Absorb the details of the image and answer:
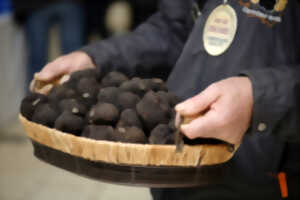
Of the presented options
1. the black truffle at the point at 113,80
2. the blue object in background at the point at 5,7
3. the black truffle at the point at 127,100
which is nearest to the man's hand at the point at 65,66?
the black truffle at the point at 113,80

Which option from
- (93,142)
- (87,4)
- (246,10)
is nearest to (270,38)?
(246,10)

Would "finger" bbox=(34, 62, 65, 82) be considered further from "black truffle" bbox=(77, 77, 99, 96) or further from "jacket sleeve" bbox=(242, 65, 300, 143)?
"jacket sleeve" bbox=(242, 65, 300, 143)

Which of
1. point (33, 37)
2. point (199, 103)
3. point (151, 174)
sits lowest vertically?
point (33, 37)

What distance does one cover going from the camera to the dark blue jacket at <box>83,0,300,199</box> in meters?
0.65

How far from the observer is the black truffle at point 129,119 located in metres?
0.71

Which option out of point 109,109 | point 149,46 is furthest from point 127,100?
point 149,46

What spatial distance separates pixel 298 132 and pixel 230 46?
0.60 feet

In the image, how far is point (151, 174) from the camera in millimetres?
645

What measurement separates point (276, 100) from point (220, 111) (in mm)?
95

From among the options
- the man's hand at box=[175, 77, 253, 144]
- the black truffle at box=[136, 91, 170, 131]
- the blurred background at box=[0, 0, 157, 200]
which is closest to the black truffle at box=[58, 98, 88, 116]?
the black truffle at box=[136, 91, 170, 131]

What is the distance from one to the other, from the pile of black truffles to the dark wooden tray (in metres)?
0.04

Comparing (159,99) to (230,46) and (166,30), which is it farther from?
(166,30)

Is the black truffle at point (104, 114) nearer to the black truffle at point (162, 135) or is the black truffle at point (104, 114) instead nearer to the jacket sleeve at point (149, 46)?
the black truffle at point (162, 135)

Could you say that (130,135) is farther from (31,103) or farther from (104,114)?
(31,103)
